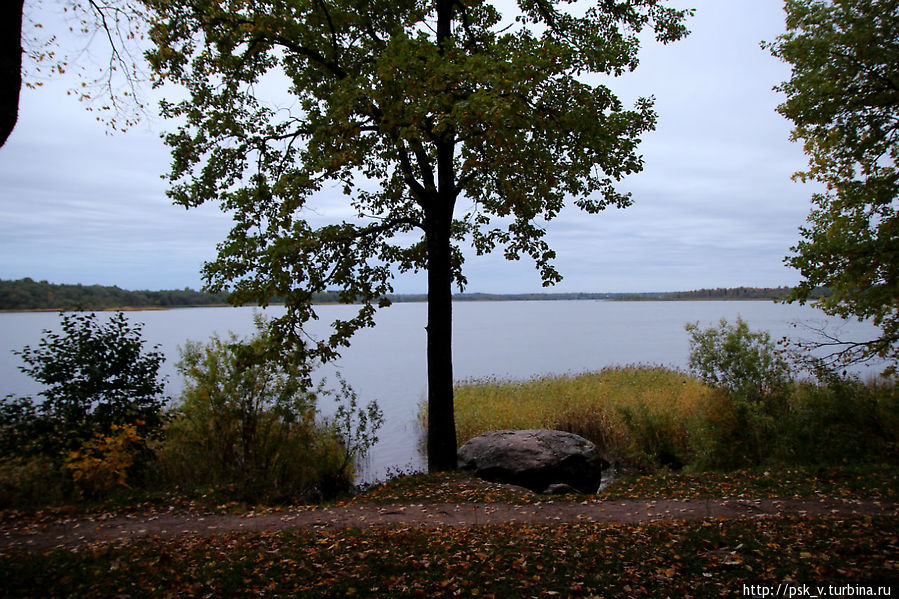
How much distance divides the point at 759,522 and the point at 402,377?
2688 cm

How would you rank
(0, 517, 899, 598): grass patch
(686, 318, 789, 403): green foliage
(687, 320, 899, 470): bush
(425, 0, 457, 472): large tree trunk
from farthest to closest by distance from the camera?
(686, 318, 789, 403): green foliage, (425, 0, 457, 472): large tree trunk, (687, 320, 899, 470): bush, (0, 517, 899, 598): grass patch

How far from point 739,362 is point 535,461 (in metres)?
5.48

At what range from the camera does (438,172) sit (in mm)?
11133

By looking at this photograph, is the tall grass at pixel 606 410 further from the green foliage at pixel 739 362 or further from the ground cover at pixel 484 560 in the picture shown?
the ground cover at pixel 484 560

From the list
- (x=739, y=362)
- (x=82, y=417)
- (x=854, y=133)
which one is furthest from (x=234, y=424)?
(x=854, y=133)

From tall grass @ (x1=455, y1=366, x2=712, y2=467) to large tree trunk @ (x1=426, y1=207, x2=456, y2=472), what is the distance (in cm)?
536

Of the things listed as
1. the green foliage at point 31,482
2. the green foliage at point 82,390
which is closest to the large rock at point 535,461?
the green foliage at point 82,390

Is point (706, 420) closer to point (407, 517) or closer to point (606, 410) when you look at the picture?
point (606, 410)

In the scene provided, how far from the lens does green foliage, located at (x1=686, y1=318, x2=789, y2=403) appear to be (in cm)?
1197

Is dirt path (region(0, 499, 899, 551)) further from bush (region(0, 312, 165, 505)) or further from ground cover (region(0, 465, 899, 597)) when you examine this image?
bush (region(0, 312, 165, 505))

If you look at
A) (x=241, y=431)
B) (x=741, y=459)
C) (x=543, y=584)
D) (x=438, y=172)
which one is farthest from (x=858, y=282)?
(x=241, y=431)

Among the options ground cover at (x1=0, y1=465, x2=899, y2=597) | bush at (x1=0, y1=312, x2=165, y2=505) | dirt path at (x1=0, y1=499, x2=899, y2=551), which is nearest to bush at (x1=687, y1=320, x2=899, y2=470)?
ground cover at (x1=0, y1=465, x2=899, y2=597)

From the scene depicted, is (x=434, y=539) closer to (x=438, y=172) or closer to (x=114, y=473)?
(x=114, y=473)

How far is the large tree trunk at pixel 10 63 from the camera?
3.57 metres
